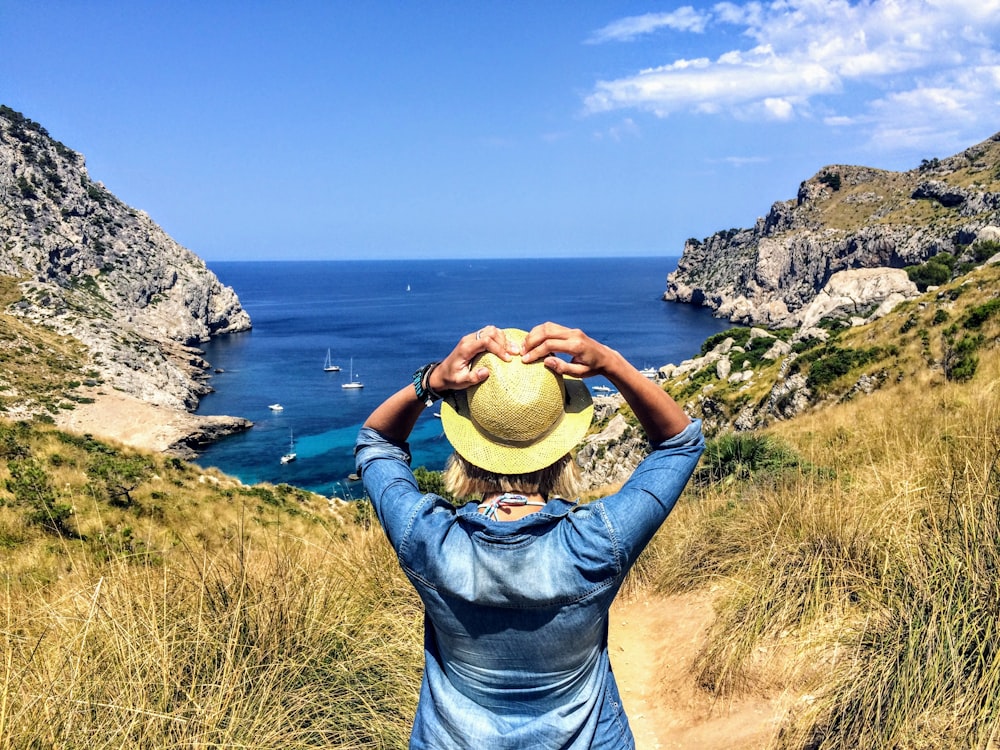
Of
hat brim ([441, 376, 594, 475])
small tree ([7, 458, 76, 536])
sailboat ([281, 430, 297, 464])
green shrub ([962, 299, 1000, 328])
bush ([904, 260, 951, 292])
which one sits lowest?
sailboat ([281, 430, 297, 464])

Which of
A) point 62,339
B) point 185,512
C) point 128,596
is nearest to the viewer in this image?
point 128,596

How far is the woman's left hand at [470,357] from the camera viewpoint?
1573mm

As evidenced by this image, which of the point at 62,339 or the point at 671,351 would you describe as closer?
the point at 62,339

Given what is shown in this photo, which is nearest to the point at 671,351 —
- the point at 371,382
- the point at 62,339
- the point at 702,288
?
the point at 371,382

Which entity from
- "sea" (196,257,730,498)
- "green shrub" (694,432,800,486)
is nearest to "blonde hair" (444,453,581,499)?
"sea" (196,257,730,498)

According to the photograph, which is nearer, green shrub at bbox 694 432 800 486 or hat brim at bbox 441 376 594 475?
hat brim at bbox 441 376 594 475

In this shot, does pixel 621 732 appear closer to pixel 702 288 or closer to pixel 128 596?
pixel 128 596

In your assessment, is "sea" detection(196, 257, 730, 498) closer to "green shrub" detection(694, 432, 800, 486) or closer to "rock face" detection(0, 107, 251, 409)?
"green shrub" detection(694, 432, 800, 486)

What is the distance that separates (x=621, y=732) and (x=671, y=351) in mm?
92018

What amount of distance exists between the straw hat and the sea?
514 centimetres

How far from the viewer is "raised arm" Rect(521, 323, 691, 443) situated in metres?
1.49

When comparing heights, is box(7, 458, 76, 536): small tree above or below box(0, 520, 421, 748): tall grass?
below

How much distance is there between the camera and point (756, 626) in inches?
145

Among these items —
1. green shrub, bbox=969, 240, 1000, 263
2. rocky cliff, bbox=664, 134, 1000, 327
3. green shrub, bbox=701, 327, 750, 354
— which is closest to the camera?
green shrub, bbox=701, 327, 750, 354
